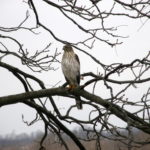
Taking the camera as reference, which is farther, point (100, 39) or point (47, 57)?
point (47, 57)

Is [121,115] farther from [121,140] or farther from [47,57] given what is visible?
[47,57]

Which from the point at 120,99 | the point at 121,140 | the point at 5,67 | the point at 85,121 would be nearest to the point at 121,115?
the point at 120,99

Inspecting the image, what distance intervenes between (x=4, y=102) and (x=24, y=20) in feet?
6.44

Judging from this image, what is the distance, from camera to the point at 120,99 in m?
4.88

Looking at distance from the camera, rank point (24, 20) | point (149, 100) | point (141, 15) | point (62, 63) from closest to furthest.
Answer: point (149, 100) < point (141, 15) < point (24, 20) < point (62, 63)

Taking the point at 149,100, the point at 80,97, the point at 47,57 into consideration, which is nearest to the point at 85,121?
the point at 80,97

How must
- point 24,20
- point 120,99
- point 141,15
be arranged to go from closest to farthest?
1. point 120,99
2. point 141,15
3. point 24,20

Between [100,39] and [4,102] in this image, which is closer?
[4,102]

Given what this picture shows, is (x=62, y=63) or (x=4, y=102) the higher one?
(x=62, y=63)

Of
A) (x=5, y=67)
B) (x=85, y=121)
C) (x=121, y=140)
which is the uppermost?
(x=5, y=67)

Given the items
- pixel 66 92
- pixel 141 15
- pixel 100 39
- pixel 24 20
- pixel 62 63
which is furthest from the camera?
Answer: pixel 62 63

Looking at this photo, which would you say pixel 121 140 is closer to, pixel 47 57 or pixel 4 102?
pixel 4 102

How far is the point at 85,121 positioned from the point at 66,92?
533mm

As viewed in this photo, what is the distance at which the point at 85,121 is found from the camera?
5.55m
